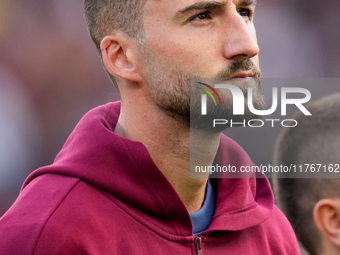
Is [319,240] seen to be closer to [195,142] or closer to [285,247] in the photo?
[195,142]

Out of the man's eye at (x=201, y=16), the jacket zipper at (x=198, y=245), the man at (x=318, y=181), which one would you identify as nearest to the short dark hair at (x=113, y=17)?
the man's eye at (x=201, y=16)

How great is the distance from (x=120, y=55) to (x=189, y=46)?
0.27 meters

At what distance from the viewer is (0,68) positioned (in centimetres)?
427

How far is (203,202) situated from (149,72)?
0.44 meters

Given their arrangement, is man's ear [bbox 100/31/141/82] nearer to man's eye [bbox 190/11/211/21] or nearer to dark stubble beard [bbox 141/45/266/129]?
dark stubble beard [bbox 141/45/266/129]

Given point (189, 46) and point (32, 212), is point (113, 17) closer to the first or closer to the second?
point (189, 46)

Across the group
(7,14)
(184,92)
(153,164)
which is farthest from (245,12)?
(7,14)

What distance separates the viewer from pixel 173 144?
178 cm

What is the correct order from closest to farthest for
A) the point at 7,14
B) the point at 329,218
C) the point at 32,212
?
1. the point at 329,218
2. the point at 32,212
3. the point at 7,14

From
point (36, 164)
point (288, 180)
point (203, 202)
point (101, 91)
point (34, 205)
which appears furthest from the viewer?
point (101, 91)

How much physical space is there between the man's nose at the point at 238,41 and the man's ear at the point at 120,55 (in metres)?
0.30

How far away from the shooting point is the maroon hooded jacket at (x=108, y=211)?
4.80 ft

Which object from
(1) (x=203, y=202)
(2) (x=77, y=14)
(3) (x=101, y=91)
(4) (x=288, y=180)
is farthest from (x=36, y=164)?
(4) (x=288, y=180)

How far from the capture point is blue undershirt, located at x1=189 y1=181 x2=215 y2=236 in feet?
5.74
